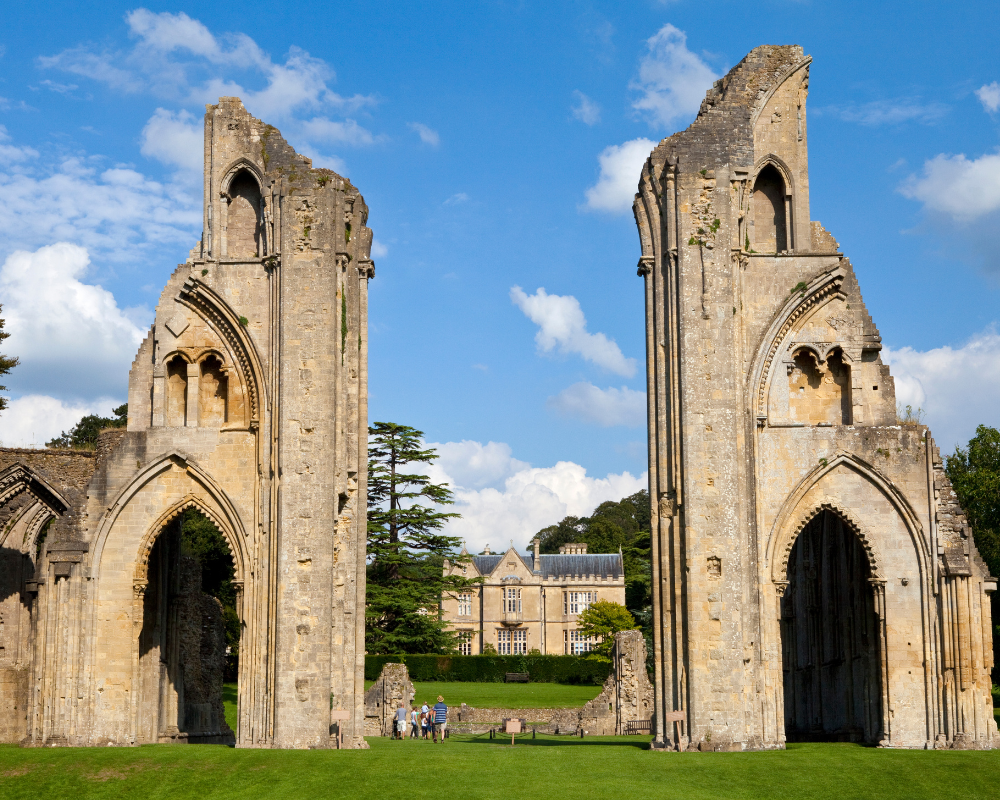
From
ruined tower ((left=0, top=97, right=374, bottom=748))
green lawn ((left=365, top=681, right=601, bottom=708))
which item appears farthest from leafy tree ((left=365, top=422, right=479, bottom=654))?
ruined tower ((left=0, top=97, right=374, bottom=748))

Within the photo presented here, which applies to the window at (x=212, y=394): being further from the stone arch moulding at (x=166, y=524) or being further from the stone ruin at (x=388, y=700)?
the stone ruin at (x=388, y=700)

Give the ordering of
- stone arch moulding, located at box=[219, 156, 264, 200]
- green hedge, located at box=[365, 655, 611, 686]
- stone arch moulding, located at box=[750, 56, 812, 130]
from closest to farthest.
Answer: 1. stone arch moulding, located at box=[219, 156, 264, 200]
2. stone arch moulding, located at box=[750, 56, 812, 130]
3. green hedge, located at box=[365, 655, 611, 686]

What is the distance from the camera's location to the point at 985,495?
40.5m

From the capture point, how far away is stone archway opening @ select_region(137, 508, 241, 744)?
2500 centimetres

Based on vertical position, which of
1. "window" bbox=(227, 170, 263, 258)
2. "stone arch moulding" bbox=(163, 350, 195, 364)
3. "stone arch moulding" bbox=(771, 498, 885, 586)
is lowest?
"stone arch moulding" bbox=(771, 498, 885, 586)

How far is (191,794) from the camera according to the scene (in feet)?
57.6

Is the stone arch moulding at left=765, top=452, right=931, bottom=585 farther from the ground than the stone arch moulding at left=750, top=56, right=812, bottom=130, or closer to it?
closer to it

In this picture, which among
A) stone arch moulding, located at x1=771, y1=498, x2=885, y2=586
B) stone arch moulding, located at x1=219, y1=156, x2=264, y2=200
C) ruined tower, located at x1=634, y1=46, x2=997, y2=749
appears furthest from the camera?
stone arch moulding, located at x1=219, y1=156, x2=264, y2=200

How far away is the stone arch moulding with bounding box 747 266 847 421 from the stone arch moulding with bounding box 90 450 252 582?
31.4 ft

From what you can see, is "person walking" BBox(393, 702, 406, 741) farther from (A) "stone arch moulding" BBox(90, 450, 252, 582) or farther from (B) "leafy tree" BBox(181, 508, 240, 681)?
(B) "leafy tree" BBox(181, 508, 240, 681)

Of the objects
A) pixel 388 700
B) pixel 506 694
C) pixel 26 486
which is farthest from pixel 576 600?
pixel 26 486

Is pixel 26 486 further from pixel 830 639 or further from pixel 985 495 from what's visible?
pixel 985 495

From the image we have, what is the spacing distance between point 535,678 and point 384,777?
38701 millimetres

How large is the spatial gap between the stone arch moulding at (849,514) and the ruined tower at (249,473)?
25.1 feet
